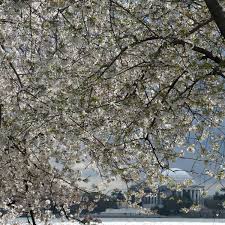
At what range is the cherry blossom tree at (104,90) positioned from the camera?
8.13 m

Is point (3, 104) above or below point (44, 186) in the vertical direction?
above

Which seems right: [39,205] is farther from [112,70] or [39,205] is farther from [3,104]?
[112,70]

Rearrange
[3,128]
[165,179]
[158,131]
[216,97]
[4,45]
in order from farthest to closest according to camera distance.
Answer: [165,179], [158,131], [4,45], [216,97], [3,128]

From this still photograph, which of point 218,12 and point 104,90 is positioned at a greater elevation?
point 218,12

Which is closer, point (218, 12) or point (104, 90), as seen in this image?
point (218, 12)

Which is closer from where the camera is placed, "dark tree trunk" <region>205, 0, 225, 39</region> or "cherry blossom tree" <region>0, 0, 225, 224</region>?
"dark tree trunk" <region>205, 0, 225, 39</region>

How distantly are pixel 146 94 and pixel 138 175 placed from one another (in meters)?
2.20

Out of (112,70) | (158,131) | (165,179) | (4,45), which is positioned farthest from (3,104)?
(165,179)

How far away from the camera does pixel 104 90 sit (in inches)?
403

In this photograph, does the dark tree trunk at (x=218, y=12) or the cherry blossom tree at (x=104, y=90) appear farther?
the cherry blossom tree at (x=104, y=90)

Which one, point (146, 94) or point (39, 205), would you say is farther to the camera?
point (39, 205)

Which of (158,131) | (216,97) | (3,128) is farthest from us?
(158,131)

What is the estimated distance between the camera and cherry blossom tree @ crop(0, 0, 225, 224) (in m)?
8.13

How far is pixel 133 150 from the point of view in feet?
35.0
